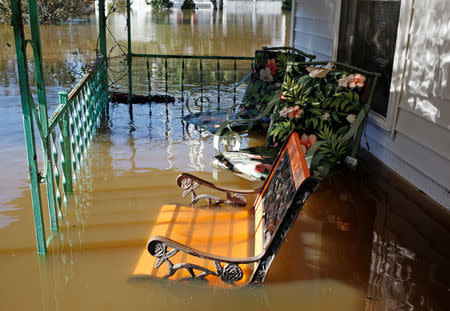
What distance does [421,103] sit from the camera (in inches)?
136

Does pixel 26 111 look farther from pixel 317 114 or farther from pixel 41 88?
pixel 317 114

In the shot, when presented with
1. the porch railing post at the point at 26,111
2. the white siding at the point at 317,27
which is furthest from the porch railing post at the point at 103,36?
the porch railing post at the point at 26,111

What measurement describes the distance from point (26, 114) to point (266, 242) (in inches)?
51.6

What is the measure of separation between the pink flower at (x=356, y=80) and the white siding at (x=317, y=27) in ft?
4.45

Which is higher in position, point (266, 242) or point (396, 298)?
point (266, 242)

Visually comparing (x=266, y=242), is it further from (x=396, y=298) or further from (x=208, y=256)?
(x=396, y=298)

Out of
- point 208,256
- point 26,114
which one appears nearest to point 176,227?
point 208,256

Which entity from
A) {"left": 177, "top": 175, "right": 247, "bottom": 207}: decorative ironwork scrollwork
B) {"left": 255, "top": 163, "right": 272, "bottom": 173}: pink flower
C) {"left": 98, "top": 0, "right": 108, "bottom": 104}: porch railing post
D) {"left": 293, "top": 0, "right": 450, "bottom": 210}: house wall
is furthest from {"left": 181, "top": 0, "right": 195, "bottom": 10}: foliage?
{"left": 177, "top": 175, "right": 247, "bottom": 207}: decorative ironwork scrollwork

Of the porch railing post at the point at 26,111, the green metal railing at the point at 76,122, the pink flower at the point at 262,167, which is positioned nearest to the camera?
the porch railing post at the point at 26,111

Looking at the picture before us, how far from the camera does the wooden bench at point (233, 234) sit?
2.14m

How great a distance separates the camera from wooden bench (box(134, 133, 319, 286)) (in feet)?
7.02

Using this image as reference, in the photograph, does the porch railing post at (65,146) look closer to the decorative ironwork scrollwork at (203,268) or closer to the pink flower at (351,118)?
the decorative ironwork scrollwork at (203,268)

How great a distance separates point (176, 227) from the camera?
2.67 meters

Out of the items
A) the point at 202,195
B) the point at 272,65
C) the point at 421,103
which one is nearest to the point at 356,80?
the point at 421,103
